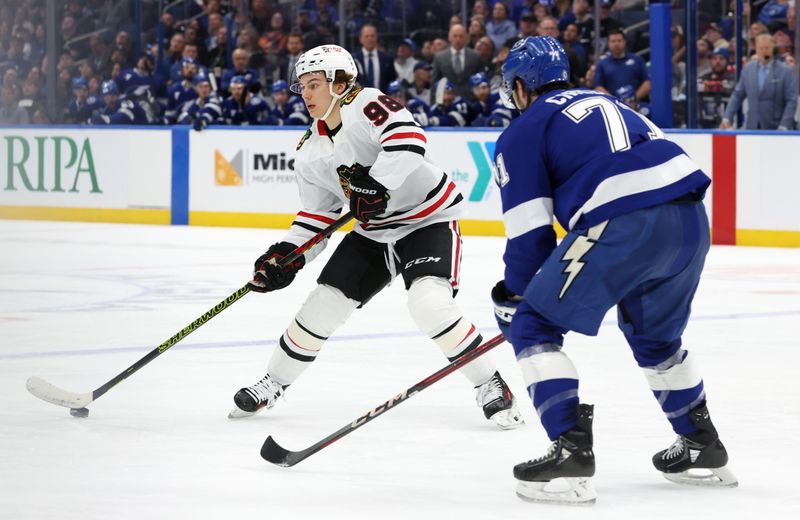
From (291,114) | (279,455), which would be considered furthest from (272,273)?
(291,114)

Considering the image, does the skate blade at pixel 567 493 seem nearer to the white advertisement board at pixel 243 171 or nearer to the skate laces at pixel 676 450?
the skate laces at pixel 676 450

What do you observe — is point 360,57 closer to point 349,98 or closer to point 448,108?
point 448,108

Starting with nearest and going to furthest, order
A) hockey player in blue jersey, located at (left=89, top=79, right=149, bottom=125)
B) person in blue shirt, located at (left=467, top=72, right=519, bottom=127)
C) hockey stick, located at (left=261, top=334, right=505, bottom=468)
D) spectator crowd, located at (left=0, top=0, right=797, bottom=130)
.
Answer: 1. hockey stick, located at (left=261, top=334, right=505, bottom=468)
2. spectator crowd, located at (left=0, top=0, right=797, bottom=130)
3. person in blue shirt, located at (left=467, top=72, right=519, bottom=127)
4. hockey player in blue jersey, located at (left=89, top=79, right=149, bottom=125)

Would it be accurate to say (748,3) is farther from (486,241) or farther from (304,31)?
(304,31)

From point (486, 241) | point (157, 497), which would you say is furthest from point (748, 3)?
point (157, 497)

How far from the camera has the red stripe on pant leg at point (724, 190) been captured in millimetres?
9688

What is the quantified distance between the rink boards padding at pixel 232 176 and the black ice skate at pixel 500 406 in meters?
5.92

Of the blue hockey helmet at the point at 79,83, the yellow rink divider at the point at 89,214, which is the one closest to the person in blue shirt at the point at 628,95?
the yellow rink divider at the point at 89,214

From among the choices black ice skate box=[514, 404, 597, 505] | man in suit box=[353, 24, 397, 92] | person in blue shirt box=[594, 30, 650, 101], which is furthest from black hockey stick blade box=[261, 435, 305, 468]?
man in suit box=[353, 24, 397, 92]

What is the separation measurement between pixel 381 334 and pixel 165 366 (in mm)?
1090

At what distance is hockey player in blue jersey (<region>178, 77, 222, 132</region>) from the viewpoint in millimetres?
12016

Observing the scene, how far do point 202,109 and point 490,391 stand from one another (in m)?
8.57

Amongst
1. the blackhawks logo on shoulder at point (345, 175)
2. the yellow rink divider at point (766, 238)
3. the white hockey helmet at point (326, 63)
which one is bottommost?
the yellow rink divider at point (766, 238)

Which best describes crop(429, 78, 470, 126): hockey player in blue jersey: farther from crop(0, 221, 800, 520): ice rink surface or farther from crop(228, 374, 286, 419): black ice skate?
crop(228, 374, 286, 419): black ice skate
